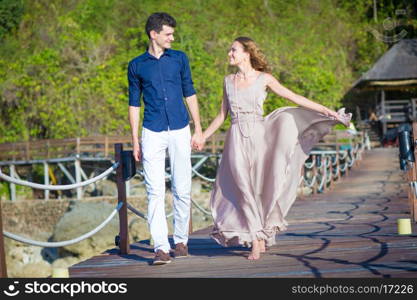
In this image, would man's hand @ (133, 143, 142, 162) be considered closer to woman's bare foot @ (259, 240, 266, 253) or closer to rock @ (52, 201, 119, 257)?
woman's bare foot @ (259, 240, 266, 253)

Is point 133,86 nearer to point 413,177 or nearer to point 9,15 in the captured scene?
point 413,177

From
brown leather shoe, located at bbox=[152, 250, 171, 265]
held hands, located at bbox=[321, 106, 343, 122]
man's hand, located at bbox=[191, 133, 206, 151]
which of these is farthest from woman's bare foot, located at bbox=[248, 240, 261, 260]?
held hands, located at bbox=[321, 106, 343, 122]

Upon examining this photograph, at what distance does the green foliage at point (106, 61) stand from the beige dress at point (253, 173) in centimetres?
3040

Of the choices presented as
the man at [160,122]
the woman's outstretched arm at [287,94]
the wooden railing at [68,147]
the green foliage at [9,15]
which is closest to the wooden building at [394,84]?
the wooden railing at [68,147]

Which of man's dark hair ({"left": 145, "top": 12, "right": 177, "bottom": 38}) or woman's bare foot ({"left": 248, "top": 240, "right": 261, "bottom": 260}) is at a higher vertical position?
man's dark hair ({"left": 145, "top": 12, "right": 177, "bottom": 38})

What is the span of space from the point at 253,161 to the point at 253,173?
93 millimetres

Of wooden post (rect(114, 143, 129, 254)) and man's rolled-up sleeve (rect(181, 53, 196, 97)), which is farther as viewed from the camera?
wooden post (rect(114, 143, 129, 254))

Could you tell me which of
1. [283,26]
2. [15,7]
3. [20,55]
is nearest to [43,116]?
[20,55]

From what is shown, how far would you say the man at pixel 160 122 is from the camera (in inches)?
258

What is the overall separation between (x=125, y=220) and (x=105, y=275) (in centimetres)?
138

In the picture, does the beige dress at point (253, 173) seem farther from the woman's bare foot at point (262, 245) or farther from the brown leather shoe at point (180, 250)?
the brown leather shoe at point (180, 250)

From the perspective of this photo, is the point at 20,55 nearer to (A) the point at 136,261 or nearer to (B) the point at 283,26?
(B) the point at 283,26

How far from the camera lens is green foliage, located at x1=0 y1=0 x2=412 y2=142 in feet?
126

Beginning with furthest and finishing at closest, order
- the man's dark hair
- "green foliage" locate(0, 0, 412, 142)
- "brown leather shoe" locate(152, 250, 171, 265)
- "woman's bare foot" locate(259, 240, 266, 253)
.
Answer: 1. "green foliage" locate(0, 0, 412, 142)
2. "woman's bare foot" locate(259, 240, 266, 253)
3. the man's dark hair
4. "brown leather shoe" locate(152, 250, 171, 265)
